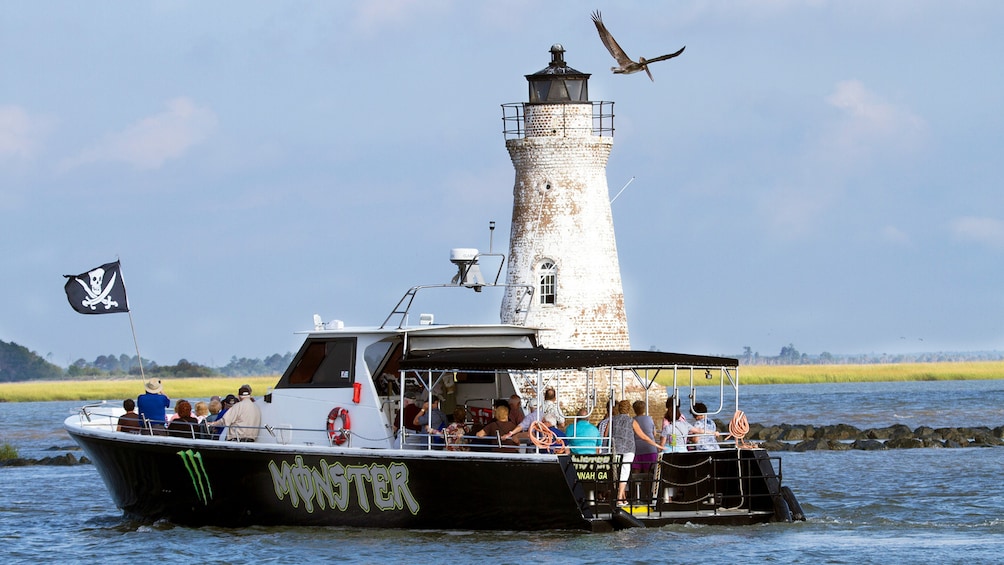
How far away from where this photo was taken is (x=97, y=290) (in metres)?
20.9

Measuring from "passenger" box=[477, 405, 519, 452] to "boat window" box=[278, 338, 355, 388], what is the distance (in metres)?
1.99

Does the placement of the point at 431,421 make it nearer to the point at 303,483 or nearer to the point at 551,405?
the point at 551,405

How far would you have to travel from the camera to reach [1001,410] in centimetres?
5544

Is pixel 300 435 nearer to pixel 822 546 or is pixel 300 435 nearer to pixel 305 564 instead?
pixel 305 564

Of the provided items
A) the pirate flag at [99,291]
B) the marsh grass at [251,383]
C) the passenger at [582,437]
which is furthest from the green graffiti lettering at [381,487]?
the marsh grass at [251,383]

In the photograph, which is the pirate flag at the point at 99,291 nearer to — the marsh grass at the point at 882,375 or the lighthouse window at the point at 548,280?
the lighthouse window at the point at 548,280

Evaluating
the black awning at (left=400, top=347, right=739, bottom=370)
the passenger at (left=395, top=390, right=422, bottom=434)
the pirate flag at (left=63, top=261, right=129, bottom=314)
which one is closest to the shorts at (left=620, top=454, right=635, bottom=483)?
the black awning at (left=400, top=347, right=739, bottom=370)

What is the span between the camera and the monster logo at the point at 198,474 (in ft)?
60.8

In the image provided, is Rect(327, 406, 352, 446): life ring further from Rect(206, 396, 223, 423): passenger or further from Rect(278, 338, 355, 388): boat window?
Rect(206, 396, 223, 423): passenger

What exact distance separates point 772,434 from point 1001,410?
17689 millimetres

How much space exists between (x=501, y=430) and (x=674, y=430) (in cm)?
202

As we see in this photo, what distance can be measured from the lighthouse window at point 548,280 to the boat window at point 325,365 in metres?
15.0

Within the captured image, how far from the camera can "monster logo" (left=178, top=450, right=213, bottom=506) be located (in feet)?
60.8

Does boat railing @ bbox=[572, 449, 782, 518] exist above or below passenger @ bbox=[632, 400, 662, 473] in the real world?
below
